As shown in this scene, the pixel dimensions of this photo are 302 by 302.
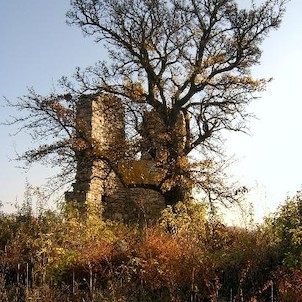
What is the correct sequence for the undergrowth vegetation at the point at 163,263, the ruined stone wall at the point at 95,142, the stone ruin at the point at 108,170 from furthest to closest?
the stone ruin at the point at 108,170
the ruined stone wall at the point at 95,142
the undergrowth vegetation at the point at 163,263

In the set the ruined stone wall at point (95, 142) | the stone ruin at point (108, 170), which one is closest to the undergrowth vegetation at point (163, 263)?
the stone ruin at point (108, 170)

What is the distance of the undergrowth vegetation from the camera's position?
26.3 feet

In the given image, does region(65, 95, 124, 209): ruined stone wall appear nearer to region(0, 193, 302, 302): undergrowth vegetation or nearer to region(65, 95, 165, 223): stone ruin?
region(65, 95, 165, 223): stone ruin

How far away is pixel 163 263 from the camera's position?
8.99m

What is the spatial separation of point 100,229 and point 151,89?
6.84 meters

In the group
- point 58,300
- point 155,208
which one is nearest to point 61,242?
point 58,300

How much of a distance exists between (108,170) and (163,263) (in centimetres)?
1036

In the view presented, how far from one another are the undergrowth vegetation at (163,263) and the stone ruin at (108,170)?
15.2 feet

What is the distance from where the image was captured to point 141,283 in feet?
27.2

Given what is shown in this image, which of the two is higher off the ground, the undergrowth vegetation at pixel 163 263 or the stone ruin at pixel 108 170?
the stone ruin at pixel 108 170

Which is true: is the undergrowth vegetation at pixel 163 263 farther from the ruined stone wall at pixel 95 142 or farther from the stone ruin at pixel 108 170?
the ruined stone wall at pixel 95 142

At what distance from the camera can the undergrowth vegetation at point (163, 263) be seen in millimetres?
8008

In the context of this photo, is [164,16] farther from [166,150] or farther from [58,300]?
[58,300]

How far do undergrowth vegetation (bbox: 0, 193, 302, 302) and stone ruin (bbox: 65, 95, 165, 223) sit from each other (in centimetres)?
464
